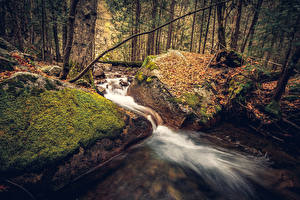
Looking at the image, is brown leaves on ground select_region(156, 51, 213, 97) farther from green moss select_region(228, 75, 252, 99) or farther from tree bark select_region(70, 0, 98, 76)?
tree bark select_region(70, 0, 98, 76)

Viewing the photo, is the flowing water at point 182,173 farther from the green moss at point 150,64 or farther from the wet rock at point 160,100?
the green moss at point 150,64

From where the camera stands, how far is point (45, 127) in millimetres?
2551

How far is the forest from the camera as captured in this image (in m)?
2.43

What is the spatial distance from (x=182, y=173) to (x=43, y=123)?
368cm

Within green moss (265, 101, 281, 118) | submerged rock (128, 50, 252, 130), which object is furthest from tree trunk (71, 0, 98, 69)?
green moss (265, 101, 281, 118)

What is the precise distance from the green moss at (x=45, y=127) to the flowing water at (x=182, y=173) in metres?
1.02

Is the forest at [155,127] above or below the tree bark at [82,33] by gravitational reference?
below

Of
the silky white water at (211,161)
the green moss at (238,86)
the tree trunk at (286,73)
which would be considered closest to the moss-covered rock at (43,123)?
the silky white water at (211,161)

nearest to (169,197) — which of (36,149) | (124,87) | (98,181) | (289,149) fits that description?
(98,181)

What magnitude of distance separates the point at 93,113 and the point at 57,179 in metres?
1.56

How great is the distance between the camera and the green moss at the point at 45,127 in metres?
2.18

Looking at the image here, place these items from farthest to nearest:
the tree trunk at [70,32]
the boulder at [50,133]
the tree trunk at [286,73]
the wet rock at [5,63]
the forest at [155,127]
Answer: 1. the tree trunk at [286,73]
2. the tree trunk at [70,32]
3. the wet rock at [5,63]
4. the forest at [155,127]
5. the boulder at [50,133]

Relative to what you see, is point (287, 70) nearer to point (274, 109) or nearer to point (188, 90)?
point (274, 109)

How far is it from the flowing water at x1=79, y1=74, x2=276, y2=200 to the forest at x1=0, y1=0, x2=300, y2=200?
3cm
